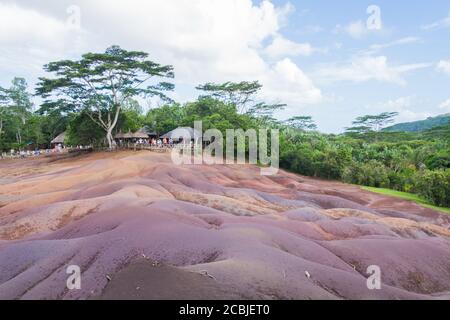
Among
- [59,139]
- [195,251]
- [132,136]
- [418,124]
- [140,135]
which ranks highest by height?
[418,124]

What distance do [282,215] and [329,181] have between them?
99.1ft

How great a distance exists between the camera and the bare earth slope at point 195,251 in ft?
24.4

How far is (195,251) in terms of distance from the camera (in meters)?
10.4

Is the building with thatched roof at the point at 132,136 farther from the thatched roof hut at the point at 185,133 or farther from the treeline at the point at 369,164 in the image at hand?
the treeline at the point at 369,164

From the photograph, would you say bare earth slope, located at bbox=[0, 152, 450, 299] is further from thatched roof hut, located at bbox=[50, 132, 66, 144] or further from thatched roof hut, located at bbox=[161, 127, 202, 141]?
thatched roof hut, located at bbox=[50, 132, 66, 144]

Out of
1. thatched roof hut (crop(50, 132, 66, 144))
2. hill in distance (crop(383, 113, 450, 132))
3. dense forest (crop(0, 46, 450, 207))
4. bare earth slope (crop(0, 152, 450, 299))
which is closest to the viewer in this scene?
bare earth slope (crop(0, 152, 450, 299))

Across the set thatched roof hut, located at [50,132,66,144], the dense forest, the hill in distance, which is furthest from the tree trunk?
the hill in distance

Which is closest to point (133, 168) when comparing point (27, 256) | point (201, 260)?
point (27, 256)

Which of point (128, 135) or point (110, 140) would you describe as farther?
point (128, 135)

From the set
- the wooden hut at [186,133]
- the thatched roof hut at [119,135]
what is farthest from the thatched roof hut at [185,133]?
the thatched roof hut at [119,135]

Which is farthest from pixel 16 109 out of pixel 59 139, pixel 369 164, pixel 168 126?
pixel 369 164

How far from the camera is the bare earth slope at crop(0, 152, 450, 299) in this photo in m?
7.45

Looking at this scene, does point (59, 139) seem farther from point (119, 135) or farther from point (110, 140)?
point (110, 140)

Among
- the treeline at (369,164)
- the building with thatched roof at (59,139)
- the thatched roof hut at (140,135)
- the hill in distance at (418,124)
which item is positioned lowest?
the treeline at (369,164)
